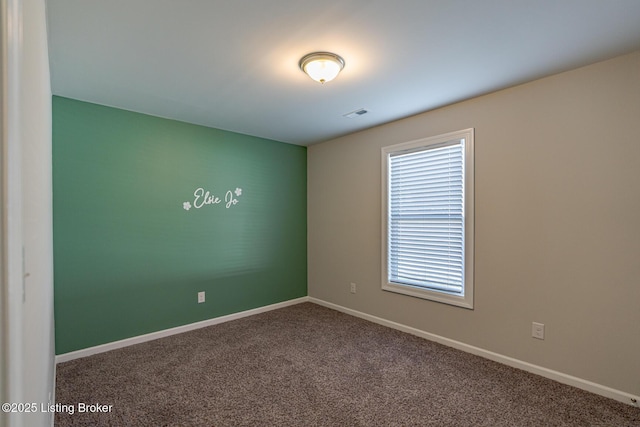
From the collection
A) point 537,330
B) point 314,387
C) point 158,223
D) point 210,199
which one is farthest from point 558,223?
point 158,223

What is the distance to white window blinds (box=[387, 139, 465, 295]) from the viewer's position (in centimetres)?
307

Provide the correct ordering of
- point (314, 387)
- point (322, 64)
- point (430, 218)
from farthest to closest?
point (430, 218) → point (314, 387) → point (322, 64)

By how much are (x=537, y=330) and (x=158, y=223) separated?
374 cm

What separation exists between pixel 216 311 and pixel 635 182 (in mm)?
4101

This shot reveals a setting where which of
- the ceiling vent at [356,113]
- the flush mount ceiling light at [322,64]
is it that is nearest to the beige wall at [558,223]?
the ceiling vent at [356,113]

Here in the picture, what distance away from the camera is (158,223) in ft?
11.0

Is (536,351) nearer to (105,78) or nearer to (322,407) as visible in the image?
(322,407)

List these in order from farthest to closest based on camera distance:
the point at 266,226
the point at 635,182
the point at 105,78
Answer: the point at 266,226
the point at 105,78
the point at 635,182

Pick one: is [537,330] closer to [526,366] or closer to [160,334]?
[526,366]

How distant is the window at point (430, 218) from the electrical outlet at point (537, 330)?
516 millimetres

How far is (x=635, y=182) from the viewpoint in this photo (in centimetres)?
211

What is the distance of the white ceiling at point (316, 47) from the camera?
5.53ft

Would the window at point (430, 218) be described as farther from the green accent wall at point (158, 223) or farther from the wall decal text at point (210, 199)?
the wall decal text at point (210, 199)

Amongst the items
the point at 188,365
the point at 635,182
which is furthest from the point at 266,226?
the point at 635,182
